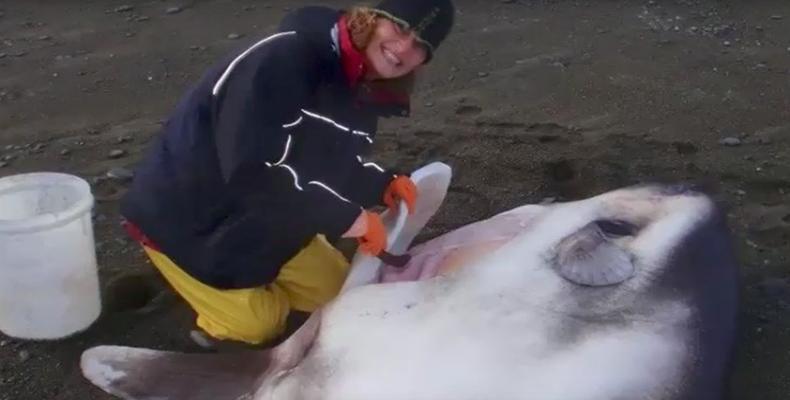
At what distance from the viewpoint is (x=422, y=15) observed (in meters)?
3.04

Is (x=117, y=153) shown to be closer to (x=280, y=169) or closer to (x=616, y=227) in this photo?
(x=280, y=169)

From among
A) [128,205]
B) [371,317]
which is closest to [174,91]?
[128,205]

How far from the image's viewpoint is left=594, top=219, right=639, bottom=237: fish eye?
3104 millimetres

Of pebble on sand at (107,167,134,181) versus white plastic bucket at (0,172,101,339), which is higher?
white plastic bucket at (0,172,101,339)

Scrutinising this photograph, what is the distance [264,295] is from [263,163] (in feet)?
1.97

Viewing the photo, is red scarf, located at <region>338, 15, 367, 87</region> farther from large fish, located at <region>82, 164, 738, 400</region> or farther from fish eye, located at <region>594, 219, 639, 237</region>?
fish eye, located at <region>594, 219, 639, 237</region>

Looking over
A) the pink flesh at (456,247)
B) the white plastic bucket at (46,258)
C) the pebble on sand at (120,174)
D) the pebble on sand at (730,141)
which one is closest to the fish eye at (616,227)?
the pink flesh at (456,247)

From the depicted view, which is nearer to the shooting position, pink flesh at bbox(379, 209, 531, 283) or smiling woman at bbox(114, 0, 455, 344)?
smiling woman at bbox(114, 0, 455, 344)

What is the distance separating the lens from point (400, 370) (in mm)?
2768

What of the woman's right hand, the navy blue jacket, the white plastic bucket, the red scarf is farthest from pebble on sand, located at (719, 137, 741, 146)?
the white plastic bucket

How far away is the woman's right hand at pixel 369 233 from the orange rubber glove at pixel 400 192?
26cm

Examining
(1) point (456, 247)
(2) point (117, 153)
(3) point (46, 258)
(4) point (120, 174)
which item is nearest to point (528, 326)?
(1) point (456, 247)

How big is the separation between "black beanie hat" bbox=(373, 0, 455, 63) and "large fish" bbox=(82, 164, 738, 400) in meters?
0.58

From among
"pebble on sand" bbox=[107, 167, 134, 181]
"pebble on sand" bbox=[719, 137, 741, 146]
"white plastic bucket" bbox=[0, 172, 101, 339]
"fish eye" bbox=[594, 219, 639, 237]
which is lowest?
"pebble on sand" bbox=[719, 137, 741, 146]
